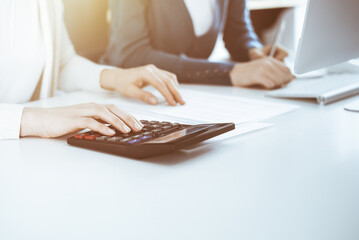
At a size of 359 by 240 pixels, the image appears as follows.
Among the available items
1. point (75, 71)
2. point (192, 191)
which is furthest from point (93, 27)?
point (192, 191)

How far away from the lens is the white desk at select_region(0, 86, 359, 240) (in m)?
0.39

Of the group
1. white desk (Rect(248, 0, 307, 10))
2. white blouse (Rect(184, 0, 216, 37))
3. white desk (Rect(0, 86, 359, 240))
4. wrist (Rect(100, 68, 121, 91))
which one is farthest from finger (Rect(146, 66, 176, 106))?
white desk (Rect(248, 0, 307, 10))

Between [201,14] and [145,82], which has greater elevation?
[201,14]

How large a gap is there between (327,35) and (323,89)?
0.17 m

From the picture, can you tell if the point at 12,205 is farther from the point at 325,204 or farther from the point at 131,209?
the point at 325,204

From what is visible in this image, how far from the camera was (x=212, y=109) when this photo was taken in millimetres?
828

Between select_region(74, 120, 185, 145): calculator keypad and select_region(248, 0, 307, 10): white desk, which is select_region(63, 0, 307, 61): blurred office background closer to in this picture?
select_region(248, 0, 307, 10): white desk

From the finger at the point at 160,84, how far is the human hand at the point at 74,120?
22 cm

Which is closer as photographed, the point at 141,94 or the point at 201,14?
the point at 141,94

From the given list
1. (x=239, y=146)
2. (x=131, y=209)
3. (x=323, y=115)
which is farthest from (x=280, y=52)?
(x=131, y=209)

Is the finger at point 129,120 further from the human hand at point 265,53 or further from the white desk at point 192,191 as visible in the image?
the human hand at point 265,53

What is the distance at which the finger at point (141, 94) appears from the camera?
2.90 ft

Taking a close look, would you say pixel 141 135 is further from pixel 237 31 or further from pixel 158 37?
pixel 237 31

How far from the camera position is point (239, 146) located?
0.63 m
